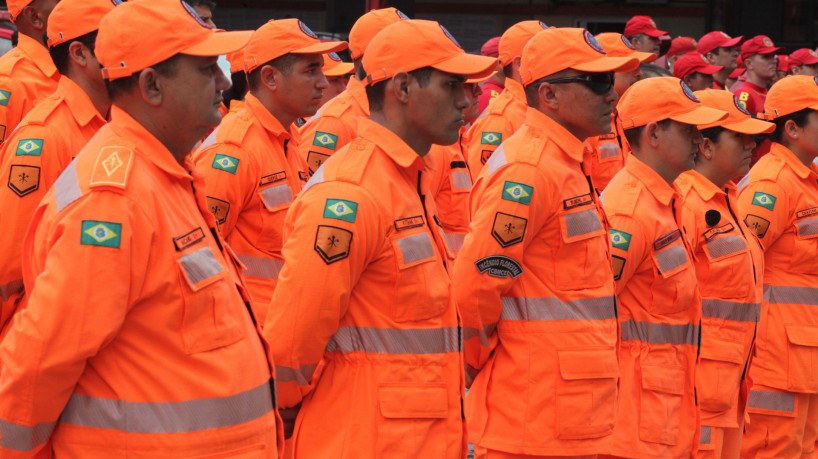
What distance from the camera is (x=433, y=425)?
422 cm

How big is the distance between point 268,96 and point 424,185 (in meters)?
2.08

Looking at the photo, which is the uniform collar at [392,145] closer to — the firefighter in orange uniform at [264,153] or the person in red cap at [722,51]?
the firefighter in orange uniform at [264,153]

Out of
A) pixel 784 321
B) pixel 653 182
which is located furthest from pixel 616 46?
pixel 653 182

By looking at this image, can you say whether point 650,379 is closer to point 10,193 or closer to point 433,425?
point 433,425

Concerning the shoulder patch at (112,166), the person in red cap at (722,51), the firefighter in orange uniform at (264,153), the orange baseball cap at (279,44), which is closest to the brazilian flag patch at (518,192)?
the firefighter in orange uniform at (264,153)

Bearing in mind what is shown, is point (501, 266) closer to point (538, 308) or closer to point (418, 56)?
point (538, 308)

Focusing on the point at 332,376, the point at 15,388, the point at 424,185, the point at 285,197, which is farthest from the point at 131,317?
the point at 285,197

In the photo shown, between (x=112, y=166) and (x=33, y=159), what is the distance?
A: 1651 millimetres

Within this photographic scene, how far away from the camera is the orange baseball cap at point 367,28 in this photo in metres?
8.50

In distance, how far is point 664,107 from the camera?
612 cm

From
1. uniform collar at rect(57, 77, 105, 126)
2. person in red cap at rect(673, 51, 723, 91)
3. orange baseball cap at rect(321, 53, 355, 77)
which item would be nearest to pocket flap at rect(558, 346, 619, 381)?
uniform collar at rect(57, 77, 105, 126)

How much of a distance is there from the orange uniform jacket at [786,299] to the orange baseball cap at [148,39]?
16.0 feet

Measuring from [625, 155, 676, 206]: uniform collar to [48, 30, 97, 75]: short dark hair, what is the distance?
2.68 meters

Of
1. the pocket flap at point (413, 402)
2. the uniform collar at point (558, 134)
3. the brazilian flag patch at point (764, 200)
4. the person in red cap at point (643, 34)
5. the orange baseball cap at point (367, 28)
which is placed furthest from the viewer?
the person in red cap at point (643, 34)
